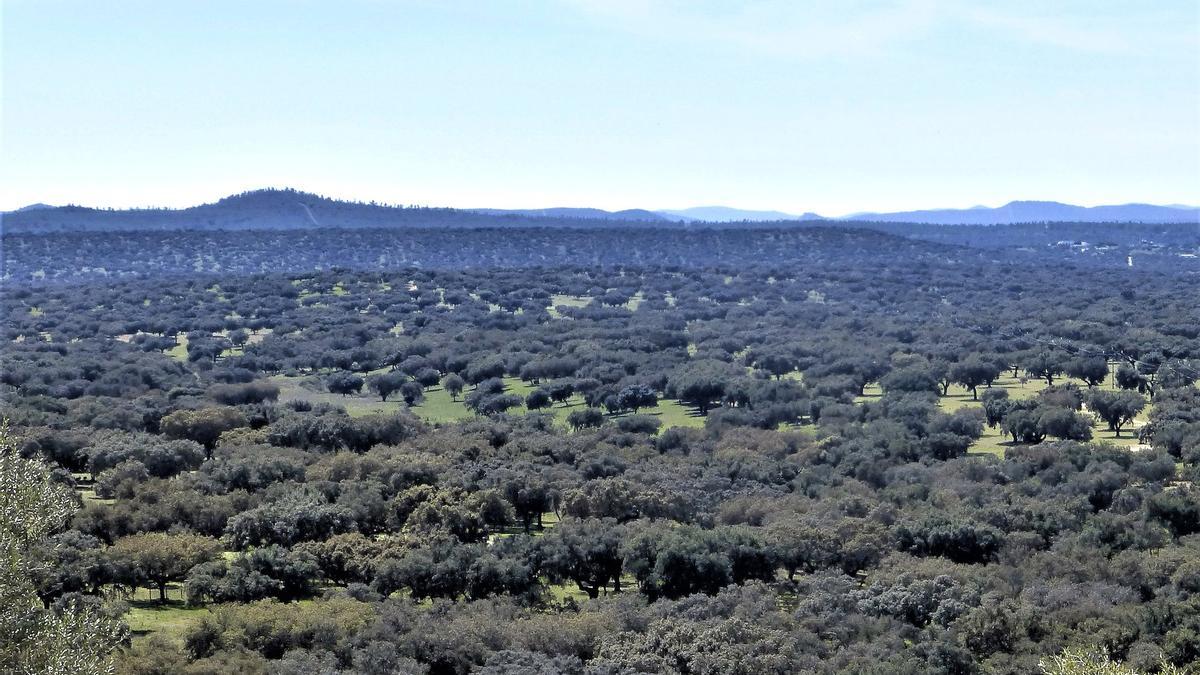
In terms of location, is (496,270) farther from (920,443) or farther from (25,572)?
(25,572)

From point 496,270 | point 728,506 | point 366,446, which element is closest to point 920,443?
point 728,506

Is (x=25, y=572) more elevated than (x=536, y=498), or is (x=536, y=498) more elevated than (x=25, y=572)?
(x=25, y=572)

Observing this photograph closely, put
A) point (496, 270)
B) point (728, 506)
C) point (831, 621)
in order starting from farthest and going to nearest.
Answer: point (496, 270), point (728, 506), point (831, 621)

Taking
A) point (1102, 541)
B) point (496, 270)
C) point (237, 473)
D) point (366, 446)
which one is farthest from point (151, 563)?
point (496, 270)

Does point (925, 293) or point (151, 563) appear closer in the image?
point (151, 563)


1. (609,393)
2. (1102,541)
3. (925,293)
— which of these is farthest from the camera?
(925,293)

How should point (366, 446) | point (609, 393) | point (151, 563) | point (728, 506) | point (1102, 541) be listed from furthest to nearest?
1. point (609, 393)
2. point (366, 446)
3. point (728, 506)
4. point (1102, 541)
5. point (151, 563)

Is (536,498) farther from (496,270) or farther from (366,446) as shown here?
(496,270)

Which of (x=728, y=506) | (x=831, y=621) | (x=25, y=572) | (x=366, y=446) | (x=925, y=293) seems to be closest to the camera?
(x=25, y=572)

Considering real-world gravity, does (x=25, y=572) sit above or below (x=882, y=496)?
above
